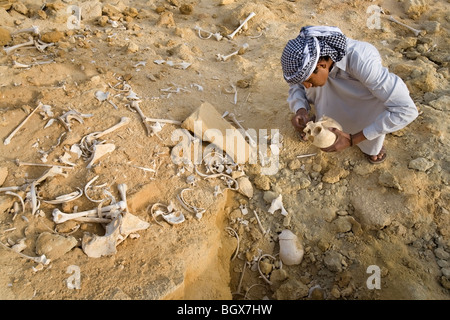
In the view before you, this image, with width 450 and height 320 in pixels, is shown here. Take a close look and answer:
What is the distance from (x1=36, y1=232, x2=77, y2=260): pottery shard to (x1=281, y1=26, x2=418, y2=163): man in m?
1.81

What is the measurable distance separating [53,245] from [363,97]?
2.44 meters

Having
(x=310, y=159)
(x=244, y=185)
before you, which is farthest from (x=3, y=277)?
(x=310, y=159)

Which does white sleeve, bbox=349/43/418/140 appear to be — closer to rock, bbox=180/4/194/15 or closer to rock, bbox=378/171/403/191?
rock, bbox=378/171/403/191

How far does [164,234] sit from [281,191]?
1034mm

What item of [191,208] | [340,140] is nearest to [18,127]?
[191,208]

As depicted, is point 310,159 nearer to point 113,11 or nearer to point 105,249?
point 105,249

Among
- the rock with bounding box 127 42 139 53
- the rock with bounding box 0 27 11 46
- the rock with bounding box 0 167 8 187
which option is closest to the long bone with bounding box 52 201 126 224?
the rock with bounding box 0 167 8 187

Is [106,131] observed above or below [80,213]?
above

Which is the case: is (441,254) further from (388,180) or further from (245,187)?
(245,187)

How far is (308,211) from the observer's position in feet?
9.26

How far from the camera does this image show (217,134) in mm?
2945

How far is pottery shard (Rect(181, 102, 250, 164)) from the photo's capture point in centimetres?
293

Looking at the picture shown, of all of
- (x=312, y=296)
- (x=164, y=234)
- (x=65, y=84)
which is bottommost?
(x=312, y=296)

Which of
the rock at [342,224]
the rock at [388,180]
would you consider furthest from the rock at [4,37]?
the rock at [388,180]
